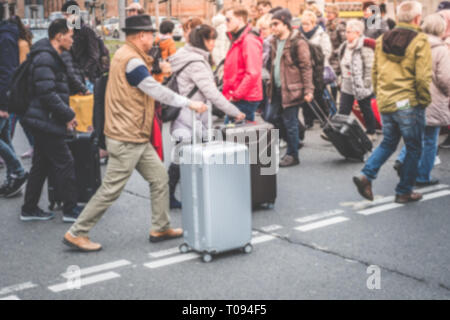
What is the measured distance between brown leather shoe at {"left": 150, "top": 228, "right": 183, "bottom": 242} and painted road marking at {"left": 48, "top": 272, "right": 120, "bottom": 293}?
0.81 m

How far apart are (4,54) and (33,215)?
2.36 meters

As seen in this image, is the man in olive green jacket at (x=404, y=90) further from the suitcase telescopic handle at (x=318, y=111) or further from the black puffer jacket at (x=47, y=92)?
the suitcase telescopic handle at (x=318, y=111)

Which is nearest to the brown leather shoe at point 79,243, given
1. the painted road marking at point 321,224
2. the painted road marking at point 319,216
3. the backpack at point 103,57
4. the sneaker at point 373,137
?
the painted road marking at point 321,224

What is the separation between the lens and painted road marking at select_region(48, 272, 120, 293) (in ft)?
16.0

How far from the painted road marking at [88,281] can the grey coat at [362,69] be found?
232 inches

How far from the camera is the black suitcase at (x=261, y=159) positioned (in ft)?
21.6

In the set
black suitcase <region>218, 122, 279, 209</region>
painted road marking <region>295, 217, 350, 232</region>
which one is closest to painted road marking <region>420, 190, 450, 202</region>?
painted road marking <region>295, 217, 350, 232</region>

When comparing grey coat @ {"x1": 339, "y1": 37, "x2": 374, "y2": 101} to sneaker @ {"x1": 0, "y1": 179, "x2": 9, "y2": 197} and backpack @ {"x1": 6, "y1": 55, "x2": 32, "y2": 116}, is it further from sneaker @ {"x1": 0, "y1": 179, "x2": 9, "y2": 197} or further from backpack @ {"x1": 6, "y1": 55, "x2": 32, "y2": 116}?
backpack @ {"x1": 6, "y1": 55, "x2": 32, "y2": 116}

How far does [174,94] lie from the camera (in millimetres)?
5449

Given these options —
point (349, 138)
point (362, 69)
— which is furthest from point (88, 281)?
point (362, 69)

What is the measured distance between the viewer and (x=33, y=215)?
22.2 feet

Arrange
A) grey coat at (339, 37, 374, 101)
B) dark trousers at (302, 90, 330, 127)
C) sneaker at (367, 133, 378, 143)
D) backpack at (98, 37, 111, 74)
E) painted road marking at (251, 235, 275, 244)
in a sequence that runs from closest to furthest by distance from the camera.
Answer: painted road marking at (251, 235, 275, 244) < backpack at (98, 37, 111, 74) < grey coat at (339, 37, 374, 101) < sneaker at (367, 133, 378, 143) < dark trousers at (302, 90, 330, 127)
